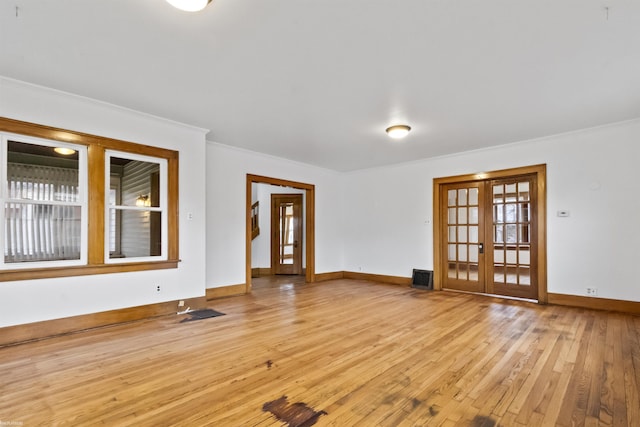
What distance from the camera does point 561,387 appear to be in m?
2.36

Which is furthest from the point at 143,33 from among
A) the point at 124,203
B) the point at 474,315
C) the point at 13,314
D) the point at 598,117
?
the point at 598,117

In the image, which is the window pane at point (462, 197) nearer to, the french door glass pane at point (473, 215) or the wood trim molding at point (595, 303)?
the french door glass pane at point (473, 215)

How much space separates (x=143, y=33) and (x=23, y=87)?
1971mm

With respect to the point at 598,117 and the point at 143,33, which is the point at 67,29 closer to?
the point at 143,33

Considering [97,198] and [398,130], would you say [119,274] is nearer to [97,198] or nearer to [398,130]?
[97,198]

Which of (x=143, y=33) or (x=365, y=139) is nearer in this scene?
(x=143, y=33)

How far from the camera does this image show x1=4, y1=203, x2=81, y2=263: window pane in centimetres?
334

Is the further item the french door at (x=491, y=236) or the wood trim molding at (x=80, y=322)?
the french door at (x=491, y=236)

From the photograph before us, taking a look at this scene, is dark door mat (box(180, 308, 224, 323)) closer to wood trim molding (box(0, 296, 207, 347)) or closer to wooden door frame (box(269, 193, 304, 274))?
wood trim molding (box(0, 296, 207, 347))

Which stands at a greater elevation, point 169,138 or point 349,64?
point 349,64

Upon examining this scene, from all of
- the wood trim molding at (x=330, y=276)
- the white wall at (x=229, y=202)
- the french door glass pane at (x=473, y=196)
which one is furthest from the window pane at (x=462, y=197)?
the white wall at (x=229, y=202)

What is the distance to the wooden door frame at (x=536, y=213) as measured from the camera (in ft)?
16.8

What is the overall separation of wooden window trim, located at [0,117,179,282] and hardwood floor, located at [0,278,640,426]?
0.72 metres

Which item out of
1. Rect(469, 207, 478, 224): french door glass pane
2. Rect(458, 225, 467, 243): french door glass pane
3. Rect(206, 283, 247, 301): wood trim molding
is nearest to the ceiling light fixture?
Rect(206, 283, 247, 301): wood trim molding
